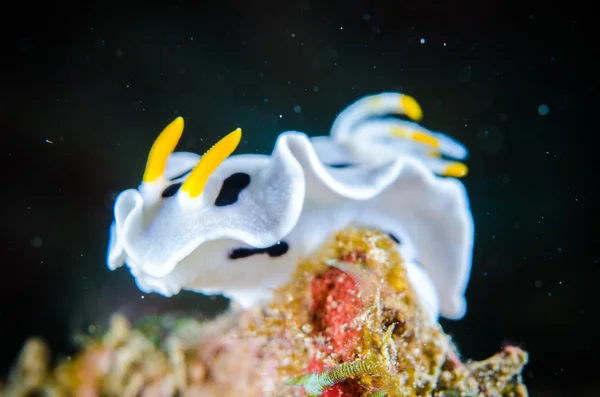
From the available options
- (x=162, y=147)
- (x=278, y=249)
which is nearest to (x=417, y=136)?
(x=278, y=249)

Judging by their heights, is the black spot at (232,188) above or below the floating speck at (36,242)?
above

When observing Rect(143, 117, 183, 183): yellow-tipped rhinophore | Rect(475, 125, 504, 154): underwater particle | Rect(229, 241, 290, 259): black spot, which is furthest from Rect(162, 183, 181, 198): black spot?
Rect(475, 125, 504, 154): underwater particle

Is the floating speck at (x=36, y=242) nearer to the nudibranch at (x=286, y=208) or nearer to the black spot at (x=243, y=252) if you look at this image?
the nudibranch at (x=286, y=208)

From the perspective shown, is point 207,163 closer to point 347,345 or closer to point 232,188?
point 232,188

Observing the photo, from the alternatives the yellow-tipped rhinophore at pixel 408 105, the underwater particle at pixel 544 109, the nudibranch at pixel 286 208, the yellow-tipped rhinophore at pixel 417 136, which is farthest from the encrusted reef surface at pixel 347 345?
the underwater particle at pixel 544 109

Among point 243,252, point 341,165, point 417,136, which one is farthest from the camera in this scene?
point 417,136
